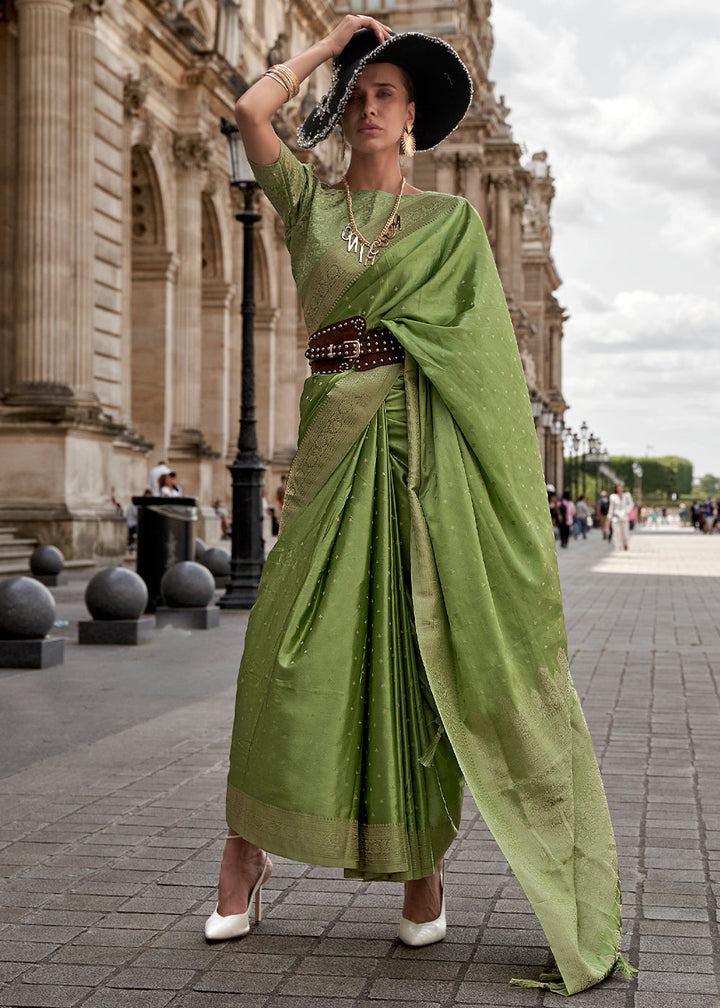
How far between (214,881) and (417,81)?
2.47 metres

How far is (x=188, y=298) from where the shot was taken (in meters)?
29.7

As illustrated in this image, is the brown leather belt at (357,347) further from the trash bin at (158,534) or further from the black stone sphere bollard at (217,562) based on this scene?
the black stone sphere bollard at (217,562)

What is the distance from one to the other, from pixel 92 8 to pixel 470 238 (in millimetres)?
18685

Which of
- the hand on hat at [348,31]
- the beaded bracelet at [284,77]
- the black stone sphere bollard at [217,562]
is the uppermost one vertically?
the hand on hat at [348,31]

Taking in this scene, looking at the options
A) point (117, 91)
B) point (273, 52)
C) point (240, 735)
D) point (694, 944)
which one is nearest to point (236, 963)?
point (240, 735)

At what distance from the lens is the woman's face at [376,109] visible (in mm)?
3732

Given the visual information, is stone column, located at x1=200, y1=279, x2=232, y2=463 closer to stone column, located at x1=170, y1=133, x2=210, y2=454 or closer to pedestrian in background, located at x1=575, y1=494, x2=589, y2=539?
stone column, located at x1=170, y1=133, x2=210, y2=454

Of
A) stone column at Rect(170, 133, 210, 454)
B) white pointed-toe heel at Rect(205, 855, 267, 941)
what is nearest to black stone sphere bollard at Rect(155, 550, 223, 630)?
white pointed-toe heel at Rect(205, 855, 267, 941)

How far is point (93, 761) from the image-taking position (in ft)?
20.9

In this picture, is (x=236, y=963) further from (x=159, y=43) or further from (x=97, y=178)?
(x=159, y=43)

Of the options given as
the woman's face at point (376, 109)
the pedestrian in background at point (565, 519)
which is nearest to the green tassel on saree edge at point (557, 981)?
the woman's face at point (376, 109)

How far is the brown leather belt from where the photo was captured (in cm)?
367

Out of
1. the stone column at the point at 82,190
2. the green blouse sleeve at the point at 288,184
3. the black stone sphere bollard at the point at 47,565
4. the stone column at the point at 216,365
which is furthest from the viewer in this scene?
the stone column at the point at 216,365

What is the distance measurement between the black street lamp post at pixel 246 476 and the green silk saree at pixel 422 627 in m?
10.9
